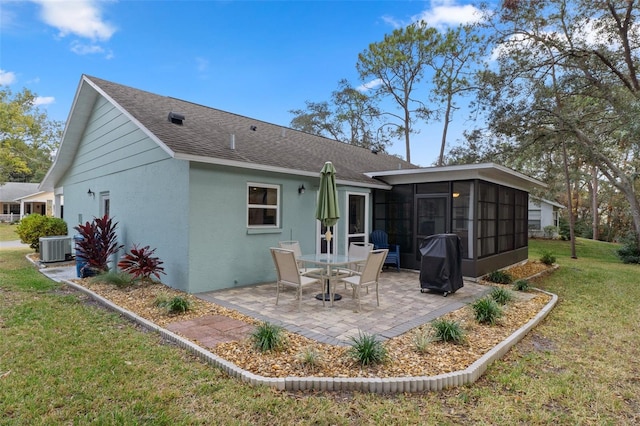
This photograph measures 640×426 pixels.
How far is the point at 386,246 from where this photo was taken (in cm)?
986

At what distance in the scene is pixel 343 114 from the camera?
1059 inches

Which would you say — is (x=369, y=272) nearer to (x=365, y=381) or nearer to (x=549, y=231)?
(x=365, y=381)

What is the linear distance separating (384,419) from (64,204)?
14.9m

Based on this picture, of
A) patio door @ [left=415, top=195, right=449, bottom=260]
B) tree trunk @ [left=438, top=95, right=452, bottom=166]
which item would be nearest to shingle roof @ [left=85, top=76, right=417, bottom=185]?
patio door @ [left=415, top=195, right=449, bottom=260]

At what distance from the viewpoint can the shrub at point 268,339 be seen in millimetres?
3768

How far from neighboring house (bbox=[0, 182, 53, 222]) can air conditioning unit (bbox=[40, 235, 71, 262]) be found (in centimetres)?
2646

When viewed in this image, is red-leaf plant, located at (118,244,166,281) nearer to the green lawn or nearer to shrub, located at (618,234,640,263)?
the green lawn

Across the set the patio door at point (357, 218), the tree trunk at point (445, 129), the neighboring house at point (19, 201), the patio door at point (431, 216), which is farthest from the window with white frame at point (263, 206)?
the neighboring house at point (19, 201)

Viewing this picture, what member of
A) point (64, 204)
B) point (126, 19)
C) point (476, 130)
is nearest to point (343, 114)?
point (476, 130)

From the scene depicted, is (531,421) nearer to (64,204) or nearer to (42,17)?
(42,17)

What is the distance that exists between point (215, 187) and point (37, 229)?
960 centimetres

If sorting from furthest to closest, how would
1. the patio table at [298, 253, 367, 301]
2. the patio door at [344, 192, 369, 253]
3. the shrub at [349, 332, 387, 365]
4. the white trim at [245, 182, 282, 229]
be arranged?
the patio door at [344, 192, 369, 253], the white trim at [245, 182, 282, 229], the patio table at [298, 253, 367, 301], the shrub at [349, 332, 387, 365]

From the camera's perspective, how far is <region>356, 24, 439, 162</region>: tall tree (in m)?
21.9

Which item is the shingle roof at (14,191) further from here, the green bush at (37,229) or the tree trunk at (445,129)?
the tree trunk at (445,129)
